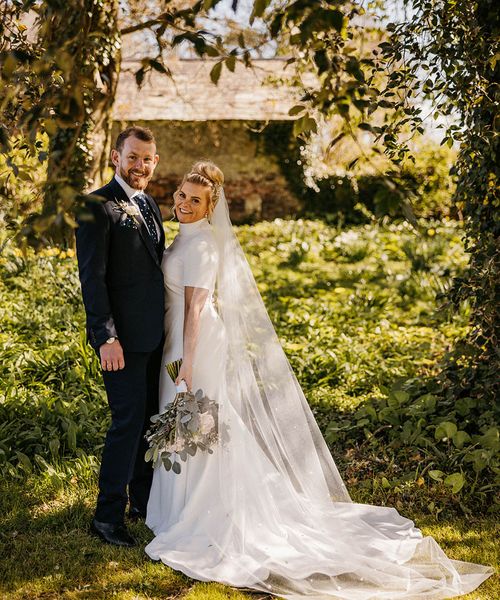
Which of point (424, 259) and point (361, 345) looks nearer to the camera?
point (361, 345)

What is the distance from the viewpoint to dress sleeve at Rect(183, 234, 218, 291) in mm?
3783

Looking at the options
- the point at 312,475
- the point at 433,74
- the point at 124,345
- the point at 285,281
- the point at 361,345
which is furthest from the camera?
the point at 285,281

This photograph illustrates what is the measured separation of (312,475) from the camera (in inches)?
163

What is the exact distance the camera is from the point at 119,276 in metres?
3.72

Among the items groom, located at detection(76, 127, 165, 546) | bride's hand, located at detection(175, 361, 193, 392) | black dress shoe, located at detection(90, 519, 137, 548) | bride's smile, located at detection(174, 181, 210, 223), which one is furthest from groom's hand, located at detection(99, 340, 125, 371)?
black dress shoe, located at detection(90, 519, 137, 548)

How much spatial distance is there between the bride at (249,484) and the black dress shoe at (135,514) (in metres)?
0.19

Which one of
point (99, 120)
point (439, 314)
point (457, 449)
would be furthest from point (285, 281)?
point (457, 449)

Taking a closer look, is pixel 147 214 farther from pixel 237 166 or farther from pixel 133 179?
pixel 237 166

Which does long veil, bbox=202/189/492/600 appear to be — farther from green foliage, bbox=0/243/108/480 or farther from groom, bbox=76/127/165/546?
green foliage, bbox=0/243/108/480

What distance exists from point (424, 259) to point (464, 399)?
4586mm

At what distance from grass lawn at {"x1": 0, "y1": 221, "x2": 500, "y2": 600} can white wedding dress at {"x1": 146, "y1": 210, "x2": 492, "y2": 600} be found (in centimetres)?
17

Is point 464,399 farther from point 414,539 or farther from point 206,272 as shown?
point 206,272

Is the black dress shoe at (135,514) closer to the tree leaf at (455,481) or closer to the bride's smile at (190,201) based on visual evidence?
the bride's smile at (190,201)

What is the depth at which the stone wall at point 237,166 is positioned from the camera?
14781 millimetres
